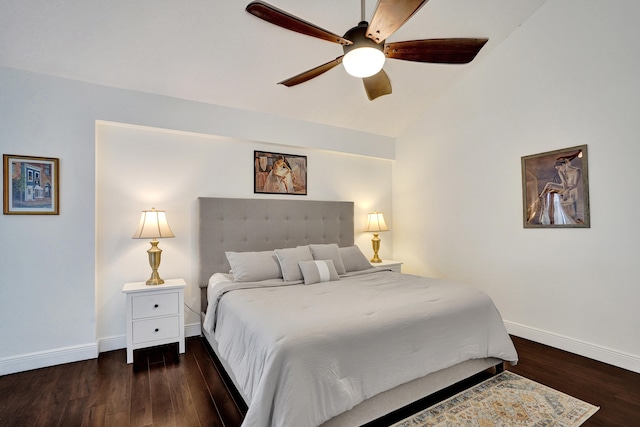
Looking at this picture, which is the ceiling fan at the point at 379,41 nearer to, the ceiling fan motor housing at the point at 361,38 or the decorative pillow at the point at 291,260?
the ceiling fan motor housing at the point at 361,38

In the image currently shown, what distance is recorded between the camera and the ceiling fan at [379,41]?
1.62 meters

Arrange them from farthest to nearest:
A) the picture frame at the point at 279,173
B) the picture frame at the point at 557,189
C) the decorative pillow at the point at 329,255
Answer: the picture frame at the point at 279,173, the decorative pillow at the point at 329,255, the picture frame at the point at 557,189

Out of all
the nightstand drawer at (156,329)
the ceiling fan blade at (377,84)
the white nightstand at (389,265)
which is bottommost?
the nightstand drawer at (156,329)

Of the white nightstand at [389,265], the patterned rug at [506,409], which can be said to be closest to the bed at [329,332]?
the patterned rug at [506,409]

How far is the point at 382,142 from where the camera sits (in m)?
4.73

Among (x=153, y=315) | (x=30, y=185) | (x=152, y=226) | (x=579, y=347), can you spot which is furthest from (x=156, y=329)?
(x=579, y=347)

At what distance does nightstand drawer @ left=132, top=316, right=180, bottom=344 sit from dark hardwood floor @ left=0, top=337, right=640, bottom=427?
20cm

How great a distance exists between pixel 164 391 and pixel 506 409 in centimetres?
233

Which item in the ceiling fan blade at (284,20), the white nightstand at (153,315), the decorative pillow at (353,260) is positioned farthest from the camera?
the decorative pillow at (353,260)

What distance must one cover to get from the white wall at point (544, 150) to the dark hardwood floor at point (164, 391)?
456 millimetres

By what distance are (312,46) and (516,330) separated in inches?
141

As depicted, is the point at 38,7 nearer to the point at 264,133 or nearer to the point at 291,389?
the point at 264,133

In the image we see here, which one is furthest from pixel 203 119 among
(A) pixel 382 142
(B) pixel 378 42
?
(A) pixel 382 142

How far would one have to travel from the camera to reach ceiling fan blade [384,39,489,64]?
6.35ft
